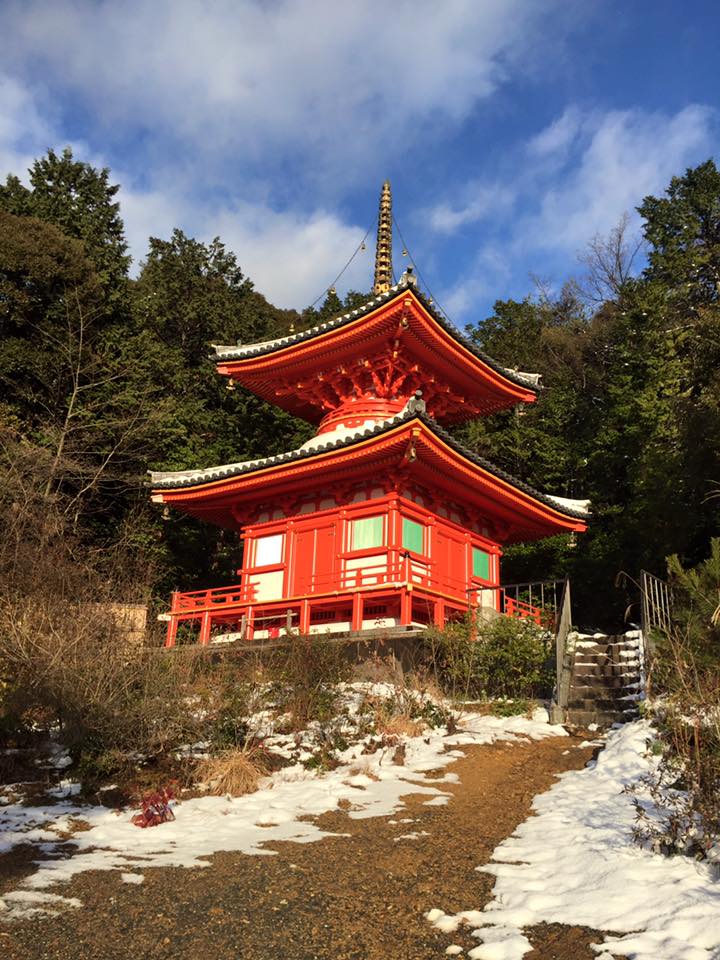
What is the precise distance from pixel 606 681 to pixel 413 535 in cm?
650

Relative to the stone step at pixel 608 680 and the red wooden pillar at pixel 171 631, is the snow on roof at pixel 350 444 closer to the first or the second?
the red wooden pillar at pixel 171 631

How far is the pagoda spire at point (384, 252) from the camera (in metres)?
25.8

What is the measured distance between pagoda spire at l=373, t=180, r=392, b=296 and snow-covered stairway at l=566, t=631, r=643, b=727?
47.3 feet

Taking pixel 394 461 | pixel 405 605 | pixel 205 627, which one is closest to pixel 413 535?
pixel 394 461

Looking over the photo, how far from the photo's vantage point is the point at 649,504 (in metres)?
22.1

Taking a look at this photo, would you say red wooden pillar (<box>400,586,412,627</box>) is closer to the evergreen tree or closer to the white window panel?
the white window panel

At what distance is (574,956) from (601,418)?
2857cm

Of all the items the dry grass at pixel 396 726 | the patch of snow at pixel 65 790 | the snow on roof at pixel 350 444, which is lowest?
the patch of snow at pixel 65 790

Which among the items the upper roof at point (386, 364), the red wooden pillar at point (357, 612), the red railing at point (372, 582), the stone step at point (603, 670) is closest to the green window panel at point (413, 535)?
the red railing at point (372, 582)

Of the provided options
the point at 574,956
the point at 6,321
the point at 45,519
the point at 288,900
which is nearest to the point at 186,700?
the point at 288,900

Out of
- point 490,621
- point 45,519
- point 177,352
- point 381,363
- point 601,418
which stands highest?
point 177,352

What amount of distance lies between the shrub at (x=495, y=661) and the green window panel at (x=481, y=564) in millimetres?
6669

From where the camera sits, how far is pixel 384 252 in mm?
25953

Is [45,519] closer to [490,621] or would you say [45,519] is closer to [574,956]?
[490,621]
